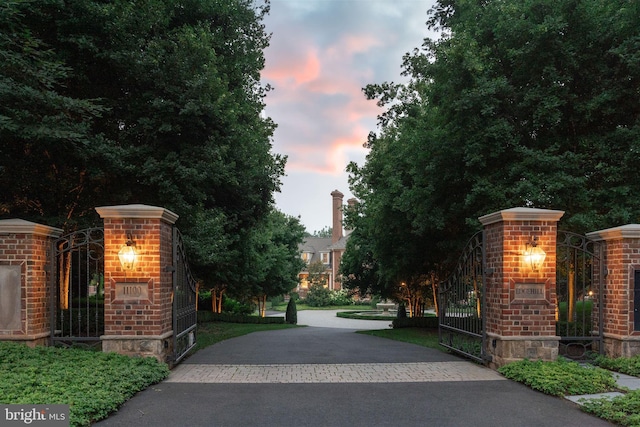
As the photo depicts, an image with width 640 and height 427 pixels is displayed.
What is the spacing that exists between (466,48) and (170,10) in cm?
811

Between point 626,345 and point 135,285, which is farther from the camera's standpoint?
point 626,345

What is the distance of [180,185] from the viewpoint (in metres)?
11.4

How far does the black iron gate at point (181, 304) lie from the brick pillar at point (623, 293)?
7831 millimetres

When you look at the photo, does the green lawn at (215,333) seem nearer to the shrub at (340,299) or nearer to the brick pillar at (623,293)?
the brick pillar at (623,293)

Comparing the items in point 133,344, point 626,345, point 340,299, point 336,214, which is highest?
point 336,214

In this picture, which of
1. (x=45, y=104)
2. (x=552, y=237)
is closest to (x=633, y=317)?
(x=552, y=237)

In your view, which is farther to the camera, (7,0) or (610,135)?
(610,135)

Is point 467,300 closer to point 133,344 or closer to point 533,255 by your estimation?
point 533,255

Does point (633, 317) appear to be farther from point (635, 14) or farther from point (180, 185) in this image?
point (180, 185)

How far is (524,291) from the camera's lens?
24.8ft

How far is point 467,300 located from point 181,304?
227 inches

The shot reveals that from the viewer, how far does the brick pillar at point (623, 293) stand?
785 cm

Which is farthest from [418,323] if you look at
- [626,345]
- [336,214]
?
[336,214]

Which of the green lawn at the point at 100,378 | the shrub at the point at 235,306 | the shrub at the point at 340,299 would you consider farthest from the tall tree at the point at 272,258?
the shrub at the point at 340,299
